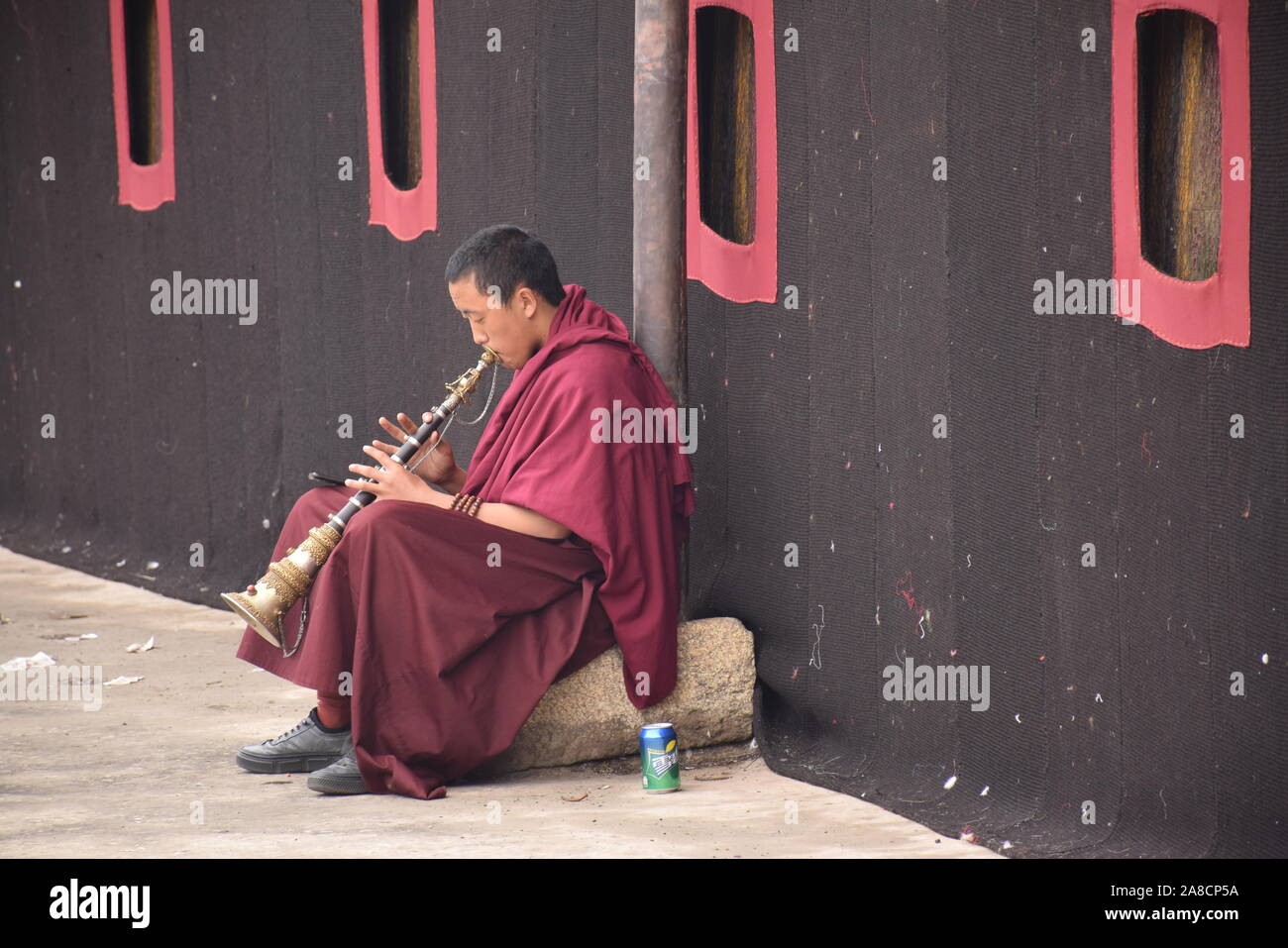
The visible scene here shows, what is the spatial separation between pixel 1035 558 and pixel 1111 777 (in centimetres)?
48

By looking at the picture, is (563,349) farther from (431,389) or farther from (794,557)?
(431,389)

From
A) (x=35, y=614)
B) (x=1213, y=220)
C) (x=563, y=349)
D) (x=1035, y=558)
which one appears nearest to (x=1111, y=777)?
(x=1035, y=558)

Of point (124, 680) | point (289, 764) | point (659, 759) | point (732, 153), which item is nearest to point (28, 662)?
point (124, 680)

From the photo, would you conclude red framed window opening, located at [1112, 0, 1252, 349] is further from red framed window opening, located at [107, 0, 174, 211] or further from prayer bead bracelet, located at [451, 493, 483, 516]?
red framed window opening, located at [107, 0, 174, 211]

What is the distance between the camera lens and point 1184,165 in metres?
3.12

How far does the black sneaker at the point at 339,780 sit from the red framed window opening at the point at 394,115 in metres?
2.49

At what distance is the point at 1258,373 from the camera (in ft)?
9.59

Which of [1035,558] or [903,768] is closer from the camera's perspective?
[1035,558]

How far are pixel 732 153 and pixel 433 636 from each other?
5.30 feet

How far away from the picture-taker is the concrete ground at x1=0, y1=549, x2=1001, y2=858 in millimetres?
Answer: 3289

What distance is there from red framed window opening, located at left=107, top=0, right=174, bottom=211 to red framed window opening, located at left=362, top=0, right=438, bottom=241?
5.50 feet

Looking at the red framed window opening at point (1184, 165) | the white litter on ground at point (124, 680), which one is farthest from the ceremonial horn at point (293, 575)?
the red framed window opening at point (1184, 165)

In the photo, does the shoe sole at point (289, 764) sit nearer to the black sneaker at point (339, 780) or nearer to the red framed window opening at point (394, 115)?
the black sneaker at point (339, 780)

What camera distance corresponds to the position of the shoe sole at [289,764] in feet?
13.2
